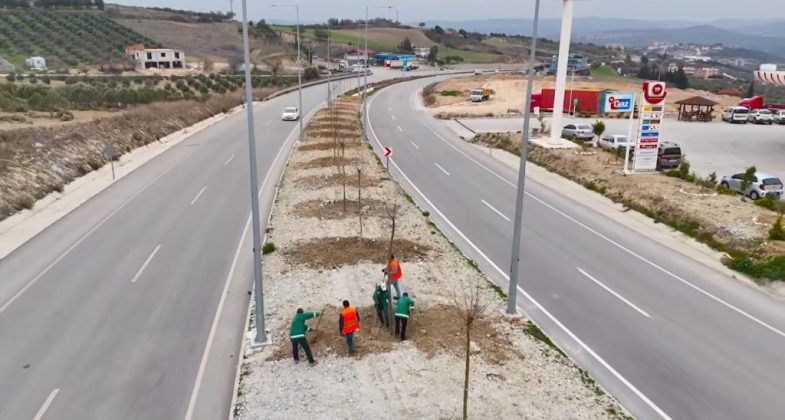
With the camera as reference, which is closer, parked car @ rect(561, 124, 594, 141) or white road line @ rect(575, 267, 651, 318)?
white road line @ rect(575, 267, 651, 318)

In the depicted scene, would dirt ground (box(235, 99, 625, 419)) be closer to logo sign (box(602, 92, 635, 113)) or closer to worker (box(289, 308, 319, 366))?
worker (box(289, 308, 319, 366))

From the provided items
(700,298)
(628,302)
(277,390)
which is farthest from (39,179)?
(700,298)

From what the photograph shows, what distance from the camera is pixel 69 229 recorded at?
68.6ft

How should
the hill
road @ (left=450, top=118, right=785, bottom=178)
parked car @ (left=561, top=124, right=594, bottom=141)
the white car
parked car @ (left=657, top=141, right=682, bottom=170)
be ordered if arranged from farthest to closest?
1. the hill
2. the white car
3. parked car @ (left=561, top=124, right=594, bottom=141)
4. road @ (left=450, top=118, right=785, bottom=178)
5. parked car @ (left=657, top=141, right=682, bottom=170)

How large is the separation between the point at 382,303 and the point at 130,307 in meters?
6.82

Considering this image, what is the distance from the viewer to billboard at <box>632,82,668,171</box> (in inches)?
1095

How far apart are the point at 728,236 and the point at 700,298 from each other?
531 centimetres

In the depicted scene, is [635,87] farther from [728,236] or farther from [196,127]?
[728,236]

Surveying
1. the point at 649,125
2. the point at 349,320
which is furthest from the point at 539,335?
the point at 649,125

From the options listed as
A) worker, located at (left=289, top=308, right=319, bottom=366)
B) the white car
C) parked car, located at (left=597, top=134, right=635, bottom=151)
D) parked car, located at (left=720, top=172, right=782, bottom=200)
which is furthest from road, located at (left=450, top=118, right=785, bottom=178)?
worker, located at (left=289, top=308, right=319, bottom=366)

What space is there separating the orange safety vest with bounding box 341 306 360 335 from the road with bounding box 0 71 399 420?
101 inches

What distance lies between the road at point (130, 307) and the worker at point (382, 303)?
11.1ft

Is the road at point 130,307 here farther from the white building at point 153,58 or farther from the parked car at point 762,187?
the white building at point 153,58

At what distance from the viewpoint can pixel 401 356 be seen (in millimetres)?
12242
